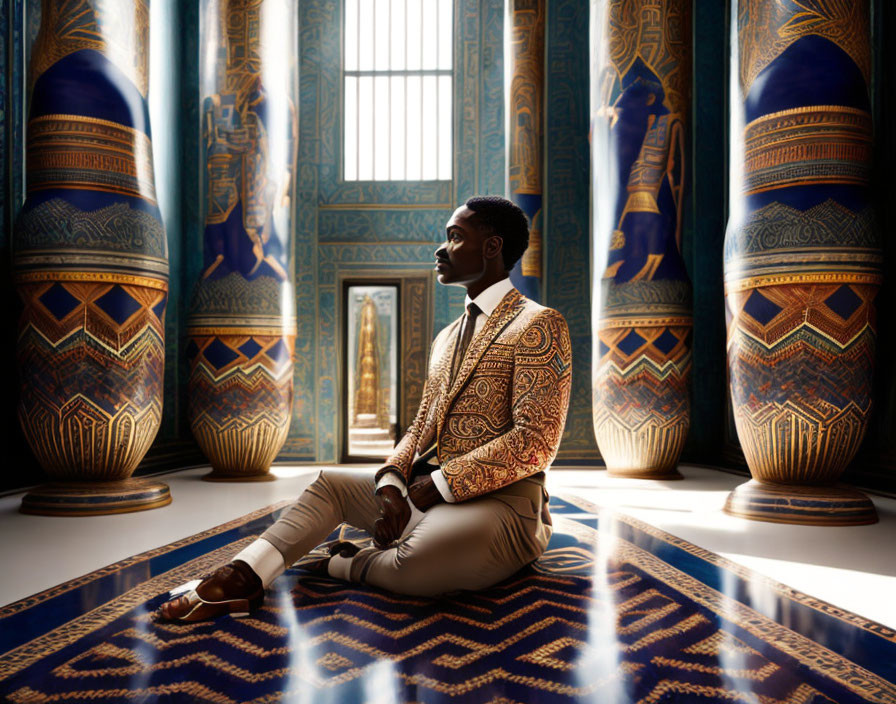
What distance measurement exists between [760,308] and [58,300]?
4.42 metres

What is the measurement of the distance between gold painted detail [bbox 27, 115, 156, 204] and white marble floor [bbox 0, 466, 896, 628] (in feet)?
7.00

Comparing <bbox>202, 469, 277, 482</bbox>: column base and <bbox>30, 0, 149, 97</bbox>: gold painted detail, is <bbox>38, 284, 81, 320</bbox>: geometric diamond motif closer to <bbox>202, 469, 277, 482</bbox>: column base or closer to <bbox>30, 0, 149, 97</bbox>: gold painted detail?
<bbox>30, 0, 149, 97</bbox>: gold painted detail

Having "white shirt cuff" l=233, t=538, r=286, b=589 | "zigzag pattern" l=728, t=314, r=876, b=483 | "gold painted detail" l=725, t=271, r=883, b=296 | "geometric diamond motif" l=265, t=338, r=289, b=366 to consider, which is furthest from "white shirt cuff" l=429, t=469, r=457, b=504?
"geometric diamond motif" l=265, t=338, r=289, b=366

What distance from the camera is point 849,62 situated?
4098mm

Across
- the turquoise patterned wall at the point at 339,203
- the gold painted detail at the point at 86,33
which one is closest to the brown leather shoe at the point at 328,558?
the gold painted detail at the point at 86,33

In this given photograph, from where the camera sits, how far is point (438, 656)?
188 cm

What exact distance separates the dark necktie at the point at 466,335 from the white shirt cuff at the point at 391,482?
0.50 metres

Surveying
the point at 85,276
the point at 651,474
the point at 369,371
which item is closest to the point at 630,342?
the point at 651,474

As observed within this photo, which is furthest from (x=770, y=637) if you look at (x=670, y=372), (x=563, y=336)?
(x=670, y=372)

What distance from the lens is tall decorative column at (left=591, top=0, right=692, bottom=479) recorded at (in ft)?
19.9

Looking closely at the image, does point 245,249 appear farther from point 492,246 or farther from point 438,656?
point 438,656

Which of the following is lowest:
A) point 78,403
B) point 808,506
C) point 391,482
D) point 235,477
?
point 235,477

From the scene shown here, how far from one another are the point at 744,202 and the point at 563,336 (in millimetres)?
2461

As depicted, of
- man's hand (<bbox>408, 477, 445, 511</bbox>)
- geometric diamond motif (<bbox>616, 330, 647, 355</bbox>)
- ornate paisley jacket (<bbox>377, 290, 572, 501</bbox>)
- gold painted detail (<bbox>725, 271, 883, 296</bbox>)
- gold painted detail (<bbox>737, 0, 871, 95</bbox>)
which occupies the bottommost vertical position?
man's hand (<bbox>408, 477, 445, 511</bbox>)
